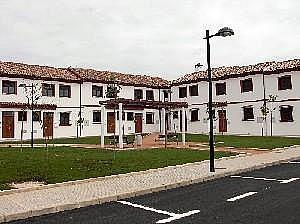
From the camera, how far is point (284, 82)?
37.8m

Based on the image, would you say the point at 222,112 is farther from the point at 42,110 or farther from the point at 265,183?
the point at 265,183

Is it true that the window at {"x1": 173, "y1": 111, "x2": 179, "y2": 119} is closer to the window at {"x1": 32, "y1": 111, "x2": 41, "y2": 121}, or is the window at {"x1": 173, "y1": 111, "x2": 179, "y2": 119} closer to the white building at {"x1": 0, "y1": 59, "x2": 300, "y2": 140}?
the white building at {"x1": 0, "y1": 59, "x2": 300, "y2": 140}

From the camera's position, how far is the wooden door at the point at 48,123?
1476 inches

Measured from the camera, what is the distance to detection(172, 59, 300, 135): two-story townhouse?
37312 millimetres

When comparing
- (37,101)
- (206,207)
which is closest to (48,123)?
(37,101)

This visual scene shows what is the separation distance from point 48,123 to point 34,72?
4755 mm

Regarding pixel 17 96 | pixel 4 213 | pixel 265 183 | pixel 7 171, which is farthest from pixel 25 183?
pixel 17 96

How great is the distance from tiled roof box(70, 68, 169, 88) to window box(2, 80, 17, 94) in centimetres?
696

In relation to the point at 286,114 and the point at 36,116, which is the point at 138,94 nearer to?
the point at 36,116

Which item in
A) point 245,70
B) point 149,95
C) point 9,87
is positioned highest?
point 245,70

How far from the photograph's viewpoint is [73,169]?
14.5m

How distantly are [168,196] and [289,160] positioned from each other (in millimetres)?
9905

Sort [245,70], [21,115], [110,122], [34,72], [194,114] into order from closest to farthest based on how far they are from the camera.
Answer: [21,115]
[34,72]
[245,70]
[110,122]
[194,114]

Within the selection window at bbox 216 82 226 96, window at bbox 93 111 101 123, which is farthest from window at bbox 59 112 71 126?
window at bbox 216 82 226 96
